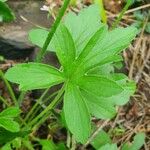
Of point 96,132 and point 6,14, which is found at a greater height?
point 6,14

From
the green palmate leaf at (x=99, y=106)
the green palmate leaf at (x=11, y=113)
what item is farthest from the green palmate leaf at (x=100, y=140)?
the green palmate leaf at (x=11, y=113)

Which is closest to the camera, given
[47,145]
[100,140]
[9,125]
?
[9,125]

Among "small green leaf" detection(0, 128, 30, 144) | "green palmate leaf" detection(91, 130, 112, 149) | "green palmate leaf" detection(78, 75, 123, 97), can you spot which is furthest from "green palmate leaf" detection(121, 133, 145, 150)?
"green palmate leaf" detection(78, 75, 123, 97)

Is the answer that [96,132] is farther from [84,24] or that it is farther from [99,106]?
[84,24]

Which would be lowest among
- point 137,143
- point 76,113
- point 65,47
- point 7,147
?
point 137,143

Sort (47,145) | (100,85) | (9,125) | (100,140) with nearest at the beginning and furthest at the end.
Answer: (100,85), (9,125), (47,145), (100,140)

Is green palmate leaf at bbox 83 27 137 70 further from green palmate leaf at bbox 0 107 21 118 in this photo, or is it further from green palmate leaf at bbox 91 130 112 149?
green palmate leaf at bbox 91 130 112 149

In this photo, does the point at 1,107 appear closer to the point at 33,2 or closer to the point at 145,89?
the point at 33,2

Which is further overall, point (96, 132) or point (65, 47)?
point (96, 132)

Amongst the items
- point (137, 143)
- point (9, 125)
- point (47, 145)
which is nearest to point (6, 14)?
point (9, 125)

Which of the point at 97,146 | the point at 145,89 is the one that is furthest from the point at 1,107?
the point at 145,89
